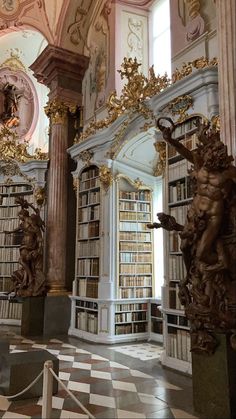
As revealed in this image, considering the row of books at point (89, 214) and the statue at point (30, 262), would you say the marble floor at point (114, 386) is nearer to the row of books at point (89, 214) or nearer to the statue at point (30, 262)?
the statue at point (30, 262)

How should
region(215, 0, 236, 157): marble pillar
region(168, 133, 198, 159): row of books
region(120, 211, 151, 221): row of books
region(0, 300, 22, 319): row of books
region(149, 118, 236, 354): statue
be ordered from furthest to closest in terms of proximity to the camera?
region(0, 300, 22, 319): row of books → region(120, 211, 151, 221): row of books → region(168, 133, 198, 159): row of books → region(215, 0, 236, 157): marble pillar → region(149, 118, 236, 354): statue

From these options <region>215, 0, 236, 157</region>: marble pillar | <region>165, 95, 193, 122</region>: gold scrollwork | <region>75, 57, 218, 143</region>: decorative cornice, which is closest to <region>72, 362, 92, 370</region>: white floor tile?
<region>215, 0, 236, 157</region>: marble pillar

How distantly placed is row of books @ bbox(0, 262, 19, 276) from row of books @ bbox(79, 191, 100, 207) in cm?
242

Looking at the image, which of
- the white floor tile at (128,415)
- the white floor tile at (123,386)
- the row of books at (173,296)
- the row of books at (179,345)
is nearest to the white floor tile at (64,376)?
the white floor tile at (123,386)

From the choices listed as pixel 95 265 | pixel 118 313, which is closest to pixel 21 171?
pixel 95 265

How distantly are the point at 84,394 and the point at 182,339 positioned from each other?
1581mm

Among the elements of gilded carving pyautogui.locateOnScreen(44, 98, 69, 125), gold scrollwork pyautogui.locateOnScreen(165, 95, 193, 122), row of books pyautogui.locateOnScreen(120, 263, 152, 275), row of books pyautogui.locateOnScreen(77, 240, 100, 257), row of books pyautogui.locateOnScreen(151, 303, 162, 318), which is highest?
gilded carving pyautogui.locateOnScreen(44, 98, 69, 125)

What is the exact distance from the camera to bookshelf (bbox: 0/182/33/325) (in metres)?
9.17

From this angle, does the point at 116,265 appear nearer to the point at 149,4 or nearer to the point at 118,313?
the point at 118,313

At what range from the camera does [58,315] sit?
8047 mm

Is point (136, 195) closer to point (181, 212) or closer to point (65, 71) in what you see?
point (181, 212)

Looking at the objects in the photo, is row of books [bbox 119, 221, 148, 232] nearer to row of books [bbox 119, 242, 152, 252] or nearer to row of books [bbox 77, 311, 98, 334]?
row of books [bbox 119, 242, 152, 252]

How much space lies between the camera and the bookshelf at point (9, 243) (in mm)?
9172

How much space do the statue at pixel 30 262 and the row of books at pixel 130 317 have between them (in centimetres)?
182
